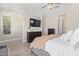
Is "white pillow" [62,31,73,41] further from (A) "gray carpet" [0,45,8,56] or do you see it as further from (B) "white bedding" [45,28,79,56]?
(A) "gray carpet" [0,45,8,56]

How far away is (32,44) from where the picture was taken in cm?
188

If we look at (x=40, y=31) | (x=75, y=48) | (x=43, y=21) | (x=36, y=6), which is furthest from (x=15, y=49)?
(x=75, y=48)

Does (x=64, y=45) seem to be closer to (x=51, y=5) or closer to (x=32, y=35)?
(x=32, y=35)

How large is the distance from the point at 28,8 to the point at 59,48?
731mm

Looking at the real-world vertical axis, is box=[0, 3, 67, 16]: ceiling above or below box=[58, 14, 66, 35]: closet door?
above

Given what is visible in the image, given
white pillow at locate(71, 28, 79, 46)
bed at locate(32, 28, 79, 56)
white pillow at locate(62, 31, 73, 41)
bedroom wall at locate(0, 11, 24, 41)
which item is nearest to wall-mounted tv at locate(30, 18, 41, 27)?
bedroom wall at locate(0, 11, 24, 41)

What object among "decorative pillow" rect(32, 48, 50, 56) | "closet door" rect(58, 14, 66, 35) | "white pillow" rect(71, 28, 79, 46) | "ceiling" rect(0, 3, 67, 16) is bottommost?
"decorative pillow" rect(32, 48, 50, 56)

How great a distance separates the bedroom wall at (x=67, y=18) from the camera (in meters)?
1.78

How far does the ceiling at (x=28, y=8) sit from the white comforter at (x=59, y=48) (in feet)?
1.49

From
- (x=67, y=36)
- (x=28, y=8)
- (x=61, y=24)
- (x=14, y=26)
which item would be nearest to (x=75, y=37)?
(x=67, y=36)

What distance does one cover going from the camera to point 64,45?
1.80 metres

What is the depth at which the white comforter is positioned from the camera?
176cm

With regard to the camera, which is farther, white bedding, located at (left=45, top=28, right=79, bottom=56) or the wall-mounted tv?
the wall-mounted tv

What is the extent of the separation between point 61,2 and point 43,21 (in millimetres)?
378
